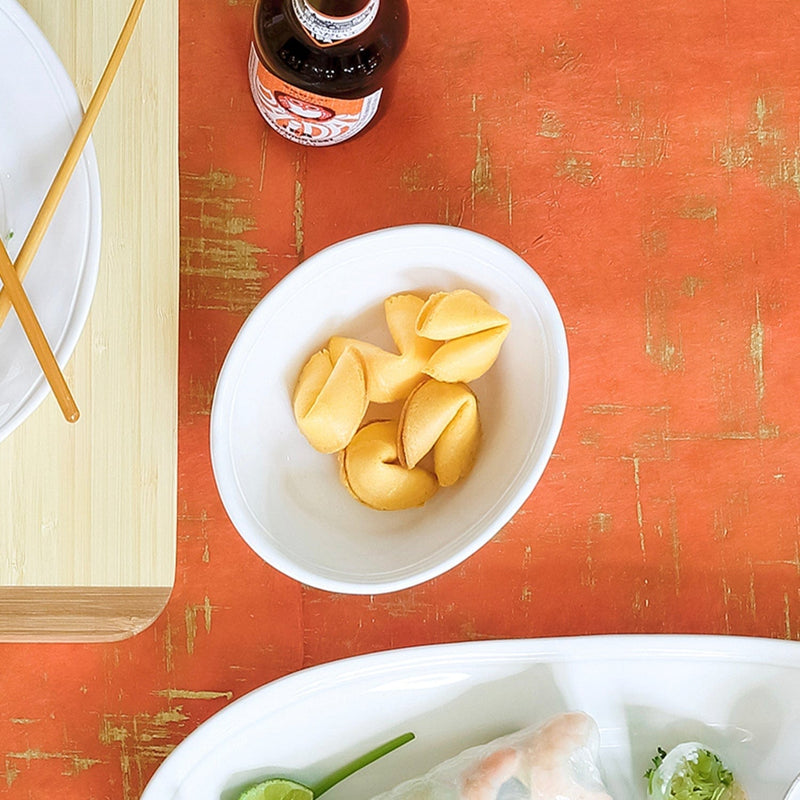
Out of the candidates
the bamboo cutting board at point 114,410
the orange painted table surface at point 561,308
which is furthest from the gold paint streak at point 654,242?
the bamboo cutting board at point 114,410

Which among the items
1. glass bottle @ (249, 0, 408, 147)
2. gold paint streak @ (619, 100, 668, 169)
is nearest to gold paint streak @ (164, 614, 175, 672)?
glass bottle @ (249, 0, 408, 147)

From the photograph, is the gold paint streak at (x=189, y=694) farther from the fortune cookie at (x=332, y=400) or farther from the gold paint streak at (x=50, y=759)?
the fortune cookie at (x=332, y=400)

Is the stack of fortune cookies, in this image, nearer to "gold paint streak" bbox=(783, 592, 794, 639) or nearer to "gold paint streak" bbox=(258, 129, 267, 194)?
"gold paint streak" bbox=(258, 129, 267, 194)

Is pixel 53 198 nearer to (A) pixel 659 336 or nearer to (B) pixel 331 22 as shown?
Result: (B) pixel 331 22

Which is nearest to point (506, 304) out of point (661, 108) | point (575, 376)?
point (575, 376)

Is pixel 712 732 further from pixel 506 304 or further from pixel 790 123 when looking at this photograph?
pixel 790 123

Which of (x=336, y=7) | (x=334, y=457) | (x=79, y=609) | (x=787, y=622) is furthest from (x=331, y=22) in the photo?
(x=787, y=622)
